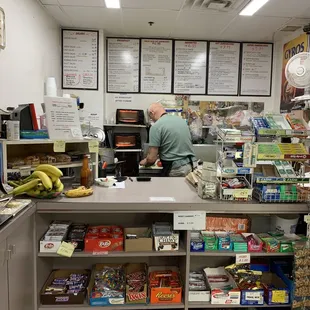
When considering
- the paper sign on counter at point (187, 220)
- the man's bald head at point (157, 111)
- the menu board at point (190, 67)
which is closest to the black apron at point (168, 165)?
the man's bald head at point (157, 111)

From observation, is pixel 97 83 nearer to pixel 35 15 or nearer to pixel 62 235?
pixel 35 15

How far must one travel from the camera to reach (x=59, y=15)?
12.2 ft

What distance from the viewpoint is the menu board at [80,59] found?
423 centimetres

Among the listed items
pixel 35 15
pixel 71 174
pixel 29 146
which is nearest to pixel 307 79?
pixel 71 174

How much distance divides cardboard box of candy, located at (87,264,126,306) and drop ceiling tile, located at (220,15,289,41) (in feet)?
10.4

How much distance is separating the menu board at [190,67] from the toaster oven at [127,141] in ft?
3.19

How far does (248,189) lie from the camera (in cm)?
179

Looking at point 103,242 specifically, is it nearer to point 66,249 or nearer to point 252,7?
point 66,249

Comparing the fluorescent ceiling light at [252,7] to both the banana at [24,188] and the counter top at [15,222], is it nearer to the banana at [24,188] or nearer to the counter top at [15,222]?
the banana at [24,188]

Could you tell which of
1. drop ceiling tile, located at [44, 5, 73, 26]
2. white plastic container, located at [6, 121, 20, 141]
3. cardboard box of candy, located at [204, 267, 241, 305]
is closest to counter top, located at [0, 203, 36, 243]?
white plastic container, located at [6, 121, 20, 141]

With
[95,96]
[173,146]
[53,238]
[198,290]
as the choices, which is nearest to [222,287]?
[198,290]

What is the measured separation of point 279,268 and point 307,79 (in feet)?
5.76

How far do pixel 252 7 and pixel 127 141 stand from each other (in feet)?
7.57

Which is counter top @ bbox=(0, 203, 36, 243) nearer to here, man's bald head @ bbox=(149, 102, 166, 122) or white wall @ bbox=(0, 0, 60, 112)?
white wall @ bbox=(0, 0, 60, 112)
